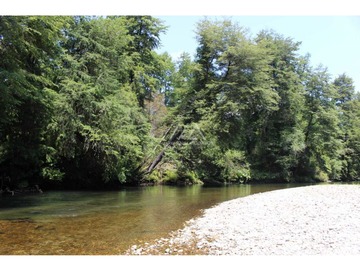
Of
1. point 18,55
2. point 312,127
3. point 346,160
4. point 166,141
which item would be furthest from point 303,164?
point 18,55

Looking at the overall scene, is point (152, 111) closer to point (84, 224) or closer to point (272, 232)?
point (84, 224)

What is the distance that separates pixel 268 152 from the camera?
31812 millimetres

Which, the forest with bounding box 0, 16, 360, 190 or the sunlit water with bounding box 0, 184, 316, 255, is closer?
the sunlit water with bounding box 0, 184, 316, 255

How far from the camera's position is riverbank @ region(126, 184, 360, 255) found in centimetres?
598

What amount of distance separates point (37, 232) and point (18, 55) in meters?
9.38

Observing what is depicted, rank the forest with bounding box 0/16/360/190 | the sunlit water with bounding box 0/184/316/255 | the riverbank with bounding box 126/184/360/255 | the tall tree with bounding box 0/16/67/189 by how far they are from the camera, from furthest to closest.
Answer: the forest with bounding box 0/16/360/190 < the tall tree with bounding box 0/16/67/189 < the sunlit water with bounding box 0/184/316/255 < the riverbank with bounding box 126/184/360/255

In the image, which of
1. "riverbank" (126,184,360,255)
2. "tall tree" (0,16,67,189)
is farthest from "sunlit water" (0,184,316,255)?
"tall tree" (0,16,67,189)

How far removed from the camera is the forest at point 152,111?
1539 cm

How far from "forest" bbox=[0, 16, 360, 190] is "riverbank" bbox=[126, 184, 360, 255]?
8.67 m

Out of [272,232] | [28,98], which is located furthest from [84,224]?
[28,98]

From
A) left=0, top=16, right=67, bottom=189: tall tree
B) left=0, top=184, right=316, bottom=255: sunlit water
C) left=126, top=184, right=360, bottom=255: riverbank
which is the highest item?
left=0, top=16, right=67, bottom=189: tall tree

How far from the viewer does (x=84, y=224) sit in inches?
336

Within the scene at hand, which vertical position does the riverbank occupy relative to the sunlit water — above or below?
above

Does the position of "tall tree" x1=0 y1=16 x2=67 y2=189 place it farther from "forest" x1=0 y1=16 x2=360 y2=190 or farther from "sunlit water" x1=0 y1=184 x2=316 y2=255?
"sunlit water" x1=0 y1=184 x2=316 y2=255
